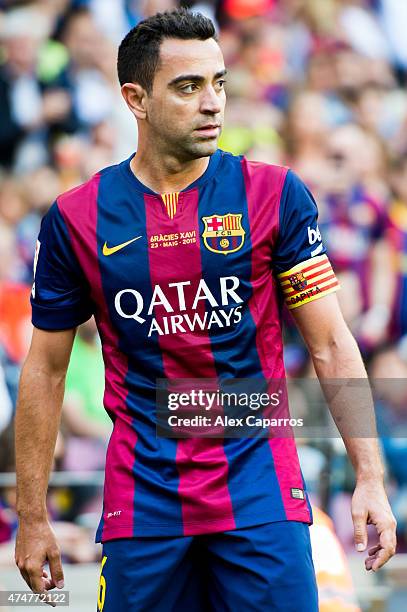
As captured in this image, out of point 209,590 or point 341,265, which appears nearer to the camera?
point 209,590

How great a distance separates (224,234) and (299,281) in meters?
0.28

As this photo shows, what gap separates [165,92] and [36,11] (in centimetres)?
535

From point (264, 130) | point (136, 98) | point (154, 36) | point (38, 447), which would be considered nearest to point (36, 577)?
point (38, 447)

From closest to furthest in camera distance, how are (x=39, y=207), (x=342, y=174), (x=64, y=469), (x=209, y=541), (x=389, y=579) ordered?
(x=209, y=541), (x=389, y=579), (x=64, y=469), (x=39, y=207), (x=342, y=174)

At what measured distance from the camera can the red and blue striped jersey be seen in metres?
3.55

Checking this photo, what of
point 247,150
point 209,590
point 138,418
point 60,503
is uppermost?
point 247,150

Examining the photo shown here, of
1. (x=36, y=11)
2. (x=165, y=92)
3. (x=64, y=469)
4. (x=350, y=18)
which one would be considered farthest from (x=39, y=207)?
(x=165, y=92)

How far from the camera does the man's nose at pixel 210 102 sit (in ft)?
12.0

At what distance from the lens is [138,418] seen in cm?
364

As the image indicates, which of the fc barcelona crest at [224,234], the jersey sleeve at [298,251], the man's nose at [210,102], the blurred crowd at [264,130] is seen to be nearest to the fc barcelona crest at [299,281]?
the jersey sleeve at [298,251]

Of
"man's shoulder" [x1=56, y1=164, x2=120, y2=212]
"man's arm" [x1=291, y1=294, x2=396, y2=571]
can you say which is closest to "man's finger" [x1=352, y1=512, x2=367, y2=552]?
"man's arm" [x1=291, y1=294, x2=396, y2=571]

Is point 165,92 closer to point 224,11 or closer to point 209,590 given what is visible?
point 209,590

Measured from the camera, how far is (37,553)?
12.2 feet

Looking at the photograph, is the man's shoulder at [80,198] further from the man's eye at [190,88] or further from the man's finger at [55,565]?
the man's finger at [55,565]
